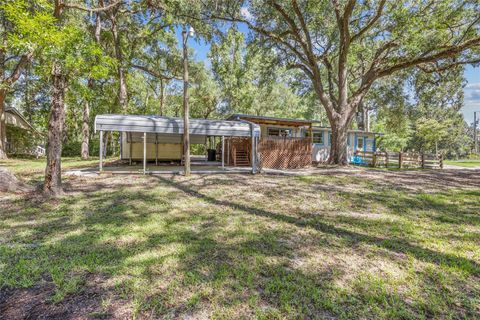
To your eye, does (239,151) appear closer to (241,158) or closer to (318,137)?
(241,158)

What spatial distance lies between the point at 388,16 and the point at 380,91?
25.8 feet

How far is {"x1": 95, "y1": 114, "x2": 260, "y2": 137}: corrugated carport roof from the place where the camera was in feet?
33.1

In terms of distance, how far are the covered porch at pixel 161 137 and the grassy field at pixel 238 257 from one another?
438 centimetres

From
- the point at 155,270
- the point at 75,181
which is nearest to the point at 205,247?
the point at 155,270

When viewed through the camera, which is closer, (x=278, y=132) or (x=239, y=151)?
(x=239, y=151)

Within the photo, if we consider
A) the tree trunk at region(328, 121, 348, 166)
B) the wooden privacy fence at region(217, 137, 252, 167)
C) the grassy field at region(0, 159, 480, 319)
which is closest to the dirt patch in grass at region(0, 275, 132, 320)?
the grassy field at region(0, 159, 480, 319)

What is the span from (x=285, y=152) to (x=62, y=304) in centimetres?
1318

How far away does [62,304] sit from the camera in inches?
92.0

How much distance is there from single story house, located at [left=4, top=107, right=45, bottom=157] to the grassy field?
2177 cm

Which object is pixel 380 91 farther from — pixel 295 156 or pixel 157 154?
pixel 157 154

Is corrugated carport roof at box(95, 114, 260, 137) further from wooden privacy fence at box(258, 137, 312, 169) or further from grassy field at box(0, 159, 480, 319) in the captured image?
grassy field at box(0, 159, 480, 319)

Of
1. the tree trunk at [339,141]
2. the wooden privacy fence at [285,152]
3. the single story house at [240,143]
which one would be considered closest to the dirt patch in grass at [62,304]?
the single story house at [240,143]

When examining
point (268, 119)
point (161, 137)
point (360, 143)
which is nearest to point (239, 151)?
point (268, 119)

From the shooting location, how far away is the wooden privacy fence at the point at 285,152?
46.9ft
